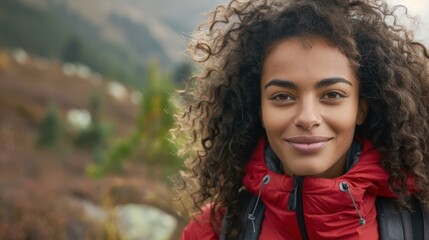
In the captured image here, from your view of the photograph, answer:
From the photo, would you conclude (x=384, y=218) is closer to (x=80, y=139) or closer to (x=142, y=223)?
(x=142, y=223)

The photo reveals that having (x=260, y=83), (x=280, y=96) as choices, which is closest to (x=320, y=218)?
(x=280, y=96)

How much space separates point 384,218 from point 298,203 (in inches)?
10.1

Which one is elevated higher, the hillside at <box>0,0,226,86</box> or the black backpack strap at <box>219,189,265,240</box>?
the hillside at <box>0,0,226,86</box>

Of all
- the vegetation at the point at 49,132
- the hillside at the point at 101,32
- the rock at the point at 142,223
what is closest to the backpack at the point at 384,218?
the hillside at the point at 101,32

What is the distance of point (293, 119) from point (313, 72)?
153 mm

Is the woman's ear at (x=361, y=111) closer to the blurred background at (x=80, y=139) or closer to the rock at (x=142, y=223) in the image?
the blurred background at (x=80, y=139)

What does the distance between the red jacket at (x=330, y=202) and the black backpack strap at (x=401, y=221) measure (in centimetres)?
3

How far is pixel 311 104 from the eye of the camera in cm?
171

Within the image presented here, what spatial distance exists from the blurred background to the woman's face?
16.3 inches

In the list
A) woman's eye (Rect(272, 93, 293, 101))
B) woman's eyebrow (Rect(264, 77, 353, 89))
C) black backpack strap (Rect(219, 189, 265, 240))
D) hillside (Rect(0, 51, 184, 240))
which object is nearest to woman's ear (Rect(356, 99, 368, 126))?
woman's eyebrow (Rect(264, 77, 353, 89))

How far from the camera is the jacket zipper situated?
1.71 meters

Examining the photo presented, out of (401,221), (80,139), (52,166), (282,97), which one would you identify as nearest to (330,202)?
(401,221)

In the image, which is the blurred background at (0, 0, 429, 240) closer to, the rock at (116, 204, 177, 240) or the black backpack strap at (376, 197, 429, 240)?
the rock at (116, 204, 177, 240)

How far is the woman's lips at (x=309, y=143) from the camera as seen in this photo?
1.73 m
